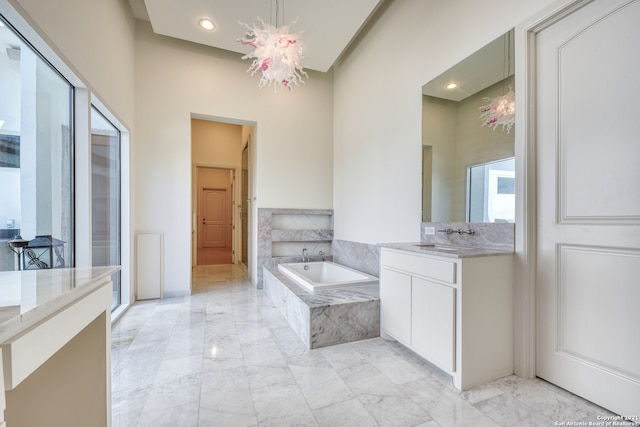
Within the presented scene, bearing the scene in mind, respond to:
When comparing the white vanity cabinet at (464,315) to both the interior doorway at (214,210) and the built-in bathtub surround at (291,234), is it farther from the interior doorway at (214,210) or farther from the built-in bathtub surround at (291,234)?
the interior doorway at (214,210)

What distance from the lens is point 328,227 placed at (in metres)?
4.53

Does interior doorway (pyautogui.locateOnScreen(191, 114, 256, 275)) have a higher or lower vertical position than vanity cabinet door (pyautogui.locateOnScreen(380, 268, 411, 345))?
higher

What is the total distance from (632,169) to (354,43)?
3595mm

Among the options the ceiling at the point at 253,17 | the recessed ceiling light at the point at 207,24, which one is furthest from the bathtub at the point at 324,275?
the recessed ceiling light at the point at 207,24

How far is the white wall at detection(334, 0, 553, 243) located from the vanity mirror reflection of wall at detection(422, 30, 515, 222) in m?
0.11

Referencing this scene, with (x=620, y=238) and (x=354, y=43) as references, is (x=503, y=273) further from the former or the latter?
(x=354, y=43)

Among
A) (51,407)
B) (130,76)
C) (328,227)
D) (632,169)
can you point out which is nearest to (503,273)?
(632,169)

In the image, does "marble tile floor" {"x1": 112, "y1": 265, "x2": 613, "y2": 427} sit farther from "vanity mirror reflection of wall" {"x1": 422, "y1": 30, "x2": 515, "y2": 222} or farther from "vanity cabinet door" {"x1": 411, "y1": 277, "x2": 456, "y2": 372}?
"vanity mirror reflection of wall" {"x1": 422, "y1": 30, "x2": 515, "y2": 222}

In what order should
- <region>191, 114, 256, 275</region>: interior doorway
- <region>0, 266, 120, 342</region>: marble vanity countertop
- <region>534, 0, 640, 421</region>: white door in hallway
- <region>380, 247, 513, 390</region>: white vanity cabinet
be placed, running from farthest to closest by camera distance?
<region>191, 114, 256, 275</region>: interior doorway < <region>380, 247, 513, 390</region>: white vanity cabinet < <region>534, 0, 640, 421</region>: white door in hallway < <region>0, 266, 120, 342</region>: marble vanity countertop

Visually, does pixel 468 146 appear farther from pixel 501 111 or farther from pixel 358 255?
pixel 358 255

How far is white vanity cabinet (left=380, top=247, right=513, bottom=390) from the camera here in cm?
168

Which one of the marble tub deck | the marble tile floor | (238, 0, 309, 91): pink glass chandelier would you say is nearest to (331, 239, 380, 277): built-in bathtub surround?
the marble tub deck

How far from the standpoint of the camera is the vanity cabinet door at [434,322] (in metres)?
1.71

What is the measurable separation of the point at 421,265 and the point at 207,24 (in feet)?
11.5
